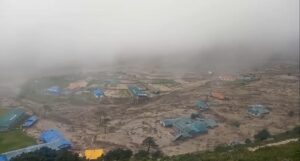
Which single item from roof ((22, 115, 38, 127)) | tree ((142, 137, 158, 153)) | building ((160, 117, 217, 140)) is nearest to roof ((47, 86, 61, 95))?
roof ((22, 115, 38, 127))

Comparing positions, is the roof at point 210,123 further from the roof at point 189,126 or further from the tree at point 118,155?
the tree at point 118,155

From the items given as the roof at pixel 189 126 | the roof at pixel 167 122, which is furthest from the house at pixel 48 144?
the roof at pixel 189 126

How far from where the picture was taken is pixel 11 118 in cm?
2216

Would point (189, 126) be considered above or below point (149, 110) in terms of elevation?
below

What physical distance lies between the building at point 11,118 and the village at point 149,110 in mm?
49

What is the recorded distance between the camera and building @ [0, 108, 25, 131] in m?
21.2

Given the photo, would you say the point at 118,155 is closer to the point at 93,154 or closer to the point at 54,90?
the point at 93,154

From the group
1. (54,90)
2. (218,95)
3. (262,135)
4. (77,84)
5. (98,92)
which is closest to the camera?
(262,135)

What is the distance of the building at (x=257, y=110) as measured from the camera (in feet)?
78.9

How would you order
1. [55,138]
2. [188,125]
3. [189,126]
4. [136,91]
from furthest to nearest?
[136,91]
[188,125]
[189,126]
[55,138]

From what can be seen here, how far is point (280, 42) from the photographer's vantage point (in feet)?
155

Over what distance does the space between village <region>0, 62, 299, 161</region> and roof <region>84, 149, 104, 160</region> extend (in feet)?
0.36

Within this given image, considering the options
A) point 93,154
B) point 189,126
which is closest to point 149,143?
point 93,154

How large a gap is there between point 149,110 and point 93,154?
642 cm
